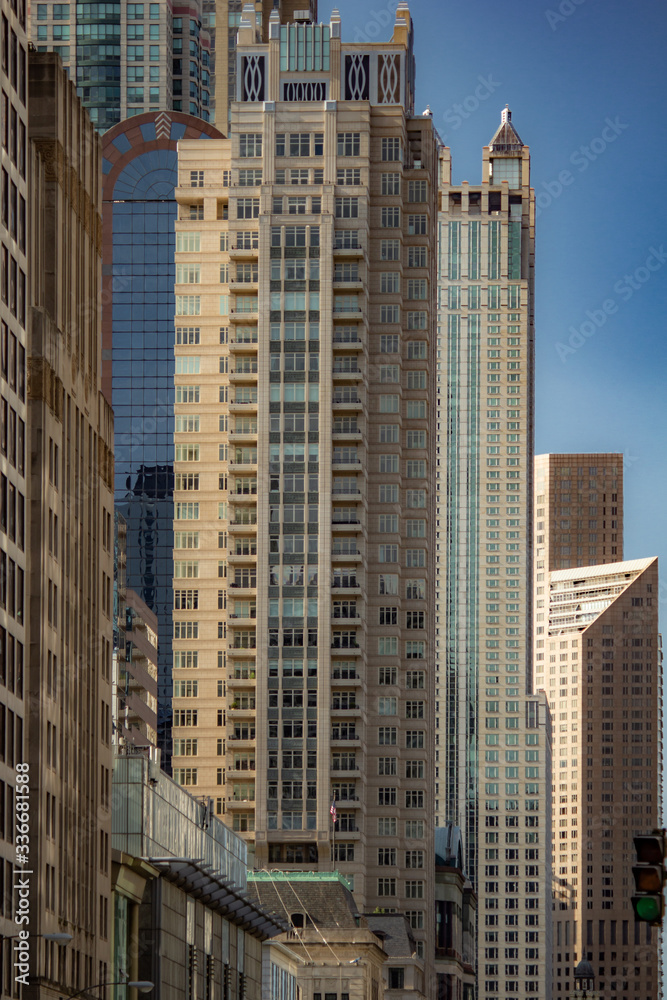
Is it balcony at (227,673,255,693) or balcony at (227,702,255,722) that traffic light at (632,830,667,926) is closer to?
balcony at (227,673,255,693)

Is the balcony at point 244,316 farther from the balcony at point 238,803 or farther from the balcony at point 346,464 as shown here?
the balcony at point 238,803

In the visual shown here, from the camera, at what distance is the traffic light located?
1339 inches

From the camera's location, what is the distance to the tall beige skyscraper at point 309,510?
18400cm

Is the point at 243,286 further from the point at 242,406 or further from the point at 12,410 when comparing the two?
the point at 12,410

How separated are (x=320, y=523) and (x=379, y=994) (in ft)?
145

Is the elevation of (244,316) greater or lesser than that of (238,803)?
greater

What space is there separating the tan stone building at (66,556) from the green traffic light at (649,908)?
5555 cm

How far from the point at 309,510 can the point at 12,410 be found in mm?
98585

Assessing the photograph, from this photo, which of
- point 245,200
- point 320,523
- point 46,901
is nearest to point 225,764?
point 320,523

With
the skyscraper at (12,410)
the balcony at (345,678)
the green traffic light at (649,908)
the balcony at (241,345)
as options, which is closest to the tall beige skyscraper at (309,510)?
the balcony at (345,678)

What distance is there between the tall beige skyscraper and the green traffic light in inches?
5790

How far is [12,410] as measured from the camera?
3506 inches

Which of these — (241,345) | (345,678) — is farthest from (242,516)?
Answer: (345,678)

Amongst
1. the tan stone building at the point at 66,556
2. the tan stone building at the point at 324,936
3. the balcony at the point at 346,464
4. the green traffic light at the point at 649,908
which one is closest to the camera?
the green traffic light at the point at 649,908
